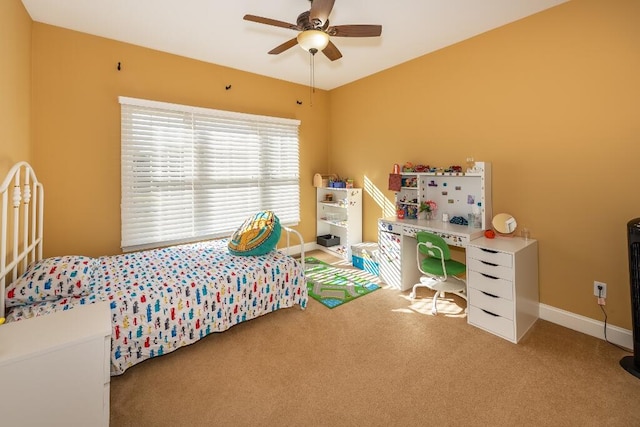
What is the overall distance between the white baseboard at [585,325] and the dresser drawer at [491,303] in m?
0.68

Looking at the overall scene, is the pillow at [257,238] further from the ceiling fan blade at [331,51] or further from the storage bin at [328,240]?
the storage bin at [328,240]

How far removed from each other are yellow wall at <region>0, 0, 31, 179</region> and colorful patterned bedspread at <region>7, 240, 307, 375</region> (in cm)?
108

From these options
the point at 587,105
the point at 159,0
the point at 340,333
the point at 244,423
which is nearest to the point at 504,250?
the point at 587,105

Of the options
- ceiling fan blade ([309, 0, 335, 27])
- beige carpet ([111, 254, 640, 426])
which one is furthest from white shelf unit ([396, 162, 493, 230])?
ceiling fan blade ([309, 0, 335, 27])

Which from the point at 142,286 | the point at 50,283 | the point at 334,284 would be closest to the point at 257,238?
the point at 142,286

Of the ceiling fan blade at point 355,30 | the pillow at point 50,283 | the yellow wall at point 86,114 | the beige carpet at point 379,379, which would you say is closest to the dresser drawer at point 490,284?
the beige carpet at point 379,379

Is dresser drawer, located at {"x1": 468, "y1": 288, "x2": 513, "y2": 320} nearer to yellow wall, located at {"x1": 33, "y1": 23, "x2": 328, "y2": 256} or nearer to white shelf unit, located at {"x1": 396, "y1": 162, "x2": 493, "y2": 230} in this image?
white shelf unit, located at {"x1": 396, "y1": 162, "x2": 493, "y2": 230}

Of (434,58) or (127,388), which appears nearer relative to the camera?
(127,388)

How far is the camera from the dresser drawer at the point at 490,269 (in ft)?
8.23

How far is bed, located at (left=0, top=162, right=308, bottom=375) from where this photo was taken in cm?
203

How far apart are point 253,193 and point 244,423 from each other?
3.14 meters

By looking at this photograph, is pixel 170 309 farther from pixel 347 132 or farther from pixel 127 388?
pixel 347 132

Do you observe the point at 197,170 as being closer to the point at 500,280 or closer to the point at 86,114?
the point at 86,114

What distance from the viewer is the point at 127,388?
2.01 metres
